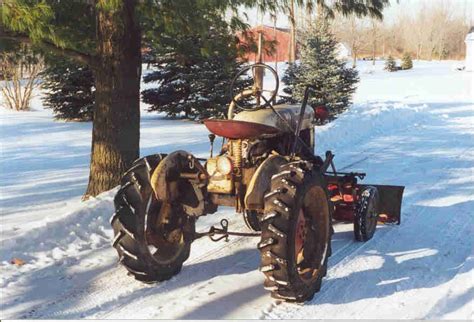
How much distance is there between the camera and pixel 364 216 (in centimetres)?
569

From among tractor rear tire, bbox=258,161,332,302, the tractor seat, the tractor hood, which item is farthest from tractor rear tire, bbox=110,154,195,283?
tractor rear tire, bbox=258,161,332,302

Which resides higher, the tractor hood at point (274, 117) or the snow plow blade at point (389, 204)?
the tractor hood at point (274, 117)

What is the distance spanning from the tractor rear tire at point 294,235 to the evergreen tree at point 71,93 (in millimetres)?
14504

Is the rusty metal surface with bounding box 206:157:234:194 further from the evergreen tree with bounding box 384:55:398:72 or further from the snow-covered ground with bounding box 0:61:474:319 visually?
the evergreen tree with bounding box 384:55:398:72

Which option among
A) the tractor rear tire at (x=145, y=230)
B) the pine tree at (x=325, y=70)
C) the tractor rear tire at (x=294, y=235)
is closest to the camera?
the tractor rear tire at (x=294, y=235)

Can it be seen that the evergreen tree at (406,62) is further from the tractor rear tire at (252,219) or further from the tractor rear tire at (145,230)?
the tractor rear tire at (145,230)

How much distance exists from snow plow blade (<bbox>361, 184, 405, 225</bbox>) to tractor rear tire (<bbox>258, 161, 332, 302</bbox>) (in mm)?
1972

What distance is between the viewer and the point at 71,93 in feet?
59.4

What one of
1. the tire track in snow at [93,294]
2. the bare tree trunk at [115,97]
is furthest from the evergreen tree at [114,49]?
the tire track in snow at [93,294]

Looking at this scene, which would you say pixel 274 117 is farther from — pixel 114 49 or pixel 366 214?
pixel 114 49

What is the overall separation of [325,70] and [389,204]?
12.3m

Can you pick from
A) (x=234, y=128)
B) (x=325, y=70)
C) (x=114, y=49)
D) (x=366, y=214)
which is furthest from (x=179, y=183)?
(x=325, y=70)

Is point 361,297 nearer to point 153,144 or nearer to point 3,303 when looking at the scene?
point 3,303

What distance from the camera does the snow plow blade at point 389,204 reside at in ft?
20.5
